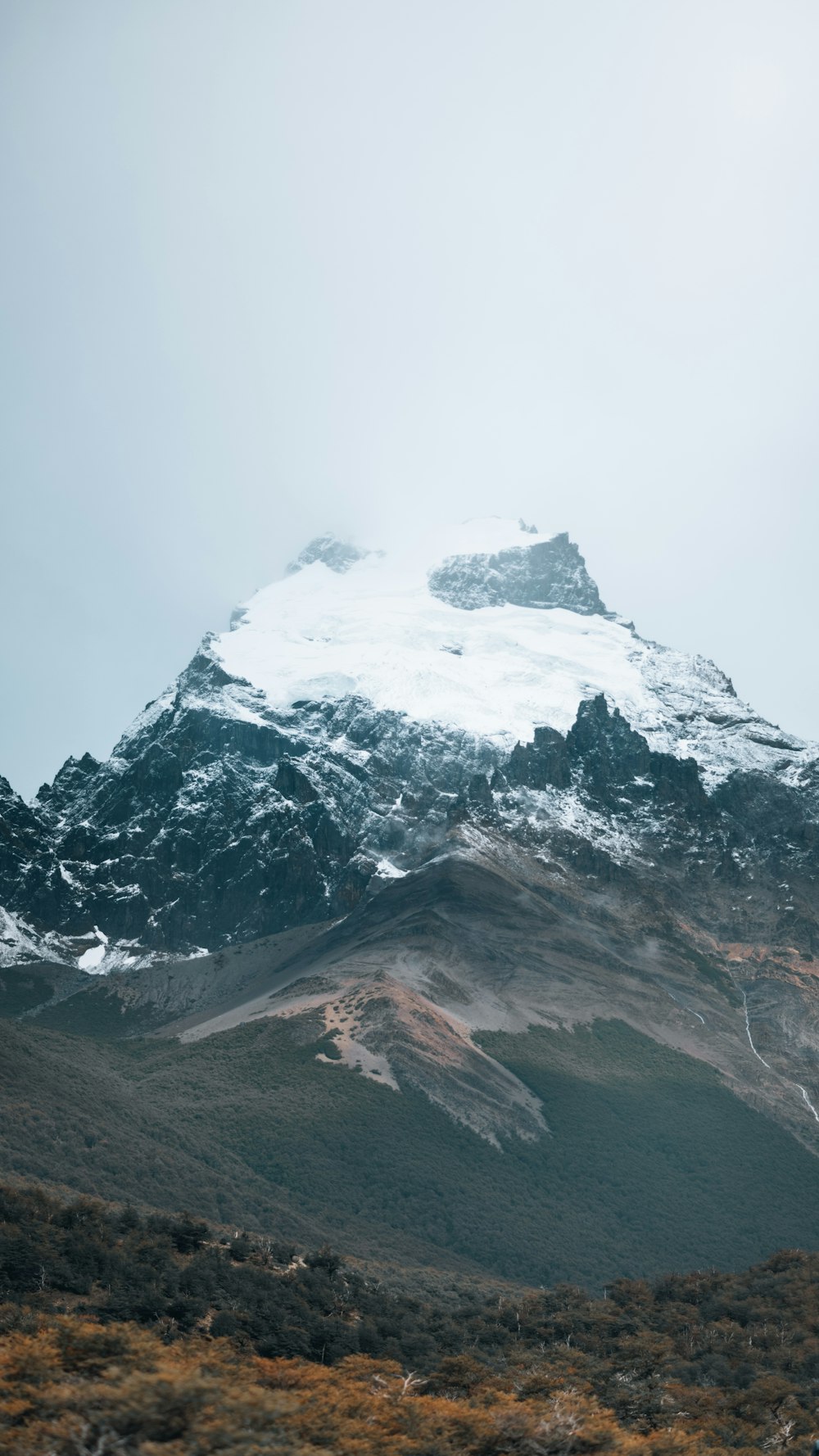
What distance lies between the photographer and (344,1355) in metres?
88.5

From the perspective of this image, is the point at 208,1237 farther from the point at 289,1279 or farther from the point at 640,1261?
the point at 640,1261

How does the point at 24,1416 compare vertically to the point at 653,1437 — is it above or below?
below

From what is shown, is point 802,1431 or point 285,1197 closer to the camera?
point 802,1431

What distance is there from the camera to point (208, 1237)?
11675 centimetres

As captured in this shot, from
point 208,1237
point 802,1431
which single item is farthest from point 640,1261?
point 802,1431

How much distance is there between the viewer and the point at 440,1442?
60.6m

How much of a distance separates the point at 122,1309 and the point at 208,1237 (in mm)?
30619

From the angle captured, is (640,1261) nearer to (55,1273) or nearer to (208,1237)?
(208,1237)

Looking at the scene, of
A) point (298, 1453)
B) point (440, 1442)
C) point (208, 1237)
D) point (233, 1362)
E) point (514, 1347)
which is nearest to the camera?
point (298, 1453)

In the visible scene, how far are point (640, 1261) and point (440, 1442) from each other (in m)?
146

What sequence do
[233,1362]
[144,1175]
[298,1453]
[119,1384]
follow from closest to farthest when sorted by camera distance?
[298,1453] < [119,1384] < [233,1362] < [144,1175]

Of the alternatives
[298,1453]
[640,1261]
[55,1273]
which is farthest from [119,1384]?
[640,1261]

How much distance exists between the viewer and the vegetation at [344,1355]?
176 feet

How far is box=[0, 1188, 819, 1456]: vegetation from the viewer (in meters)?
→ 53.8
